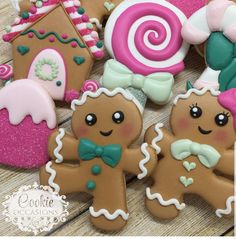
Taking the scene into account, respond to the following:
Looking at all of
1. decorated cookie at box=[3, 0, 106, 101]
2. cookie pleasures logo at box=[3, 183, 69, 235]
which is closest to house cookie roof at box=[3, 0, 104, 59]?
decorated cookie at box=[3, 0, 106, 101]

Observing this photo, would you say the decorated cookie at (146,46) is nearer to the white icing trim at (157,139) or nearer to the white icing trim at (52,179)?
the white icing trim at (157,139)

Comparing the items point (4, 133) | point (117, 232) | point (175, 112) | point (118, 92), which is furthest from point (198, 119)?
point (4, 133)

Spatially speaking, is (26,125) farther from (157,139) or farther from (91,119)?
(157,139)

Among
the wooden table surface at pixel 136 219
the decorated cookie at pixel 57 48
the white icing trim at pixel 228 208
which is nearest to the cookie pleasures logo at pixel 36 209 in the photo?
the wooden table surface at pixel 136 219

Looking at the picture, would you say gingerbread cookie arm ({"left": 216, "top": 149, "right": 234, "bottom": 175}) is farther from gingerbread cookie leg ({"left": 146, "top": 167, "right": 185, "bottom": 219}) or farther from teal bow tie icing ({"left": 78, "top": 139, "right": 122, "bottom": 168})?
teal bow tie icing ({"left": 78, "top": 139, "right": 122, "bottom": 168})

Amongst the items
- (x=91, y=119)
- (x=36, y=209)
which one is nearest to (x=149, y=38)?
(x=91, y=119)

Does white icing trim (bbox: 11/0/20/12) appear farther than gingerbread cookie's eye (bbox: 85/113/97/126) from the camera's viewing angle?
Yes

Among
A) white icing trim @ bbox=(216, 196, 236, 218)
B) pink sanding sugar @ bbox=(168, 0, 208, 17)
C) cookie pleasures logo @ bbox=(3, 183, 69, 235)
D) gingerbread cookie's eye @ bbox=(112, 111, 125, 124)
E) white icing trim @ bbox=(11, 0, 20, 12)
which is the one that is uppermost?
white icing trim @ bbox=(11, 0, 20, 12)
